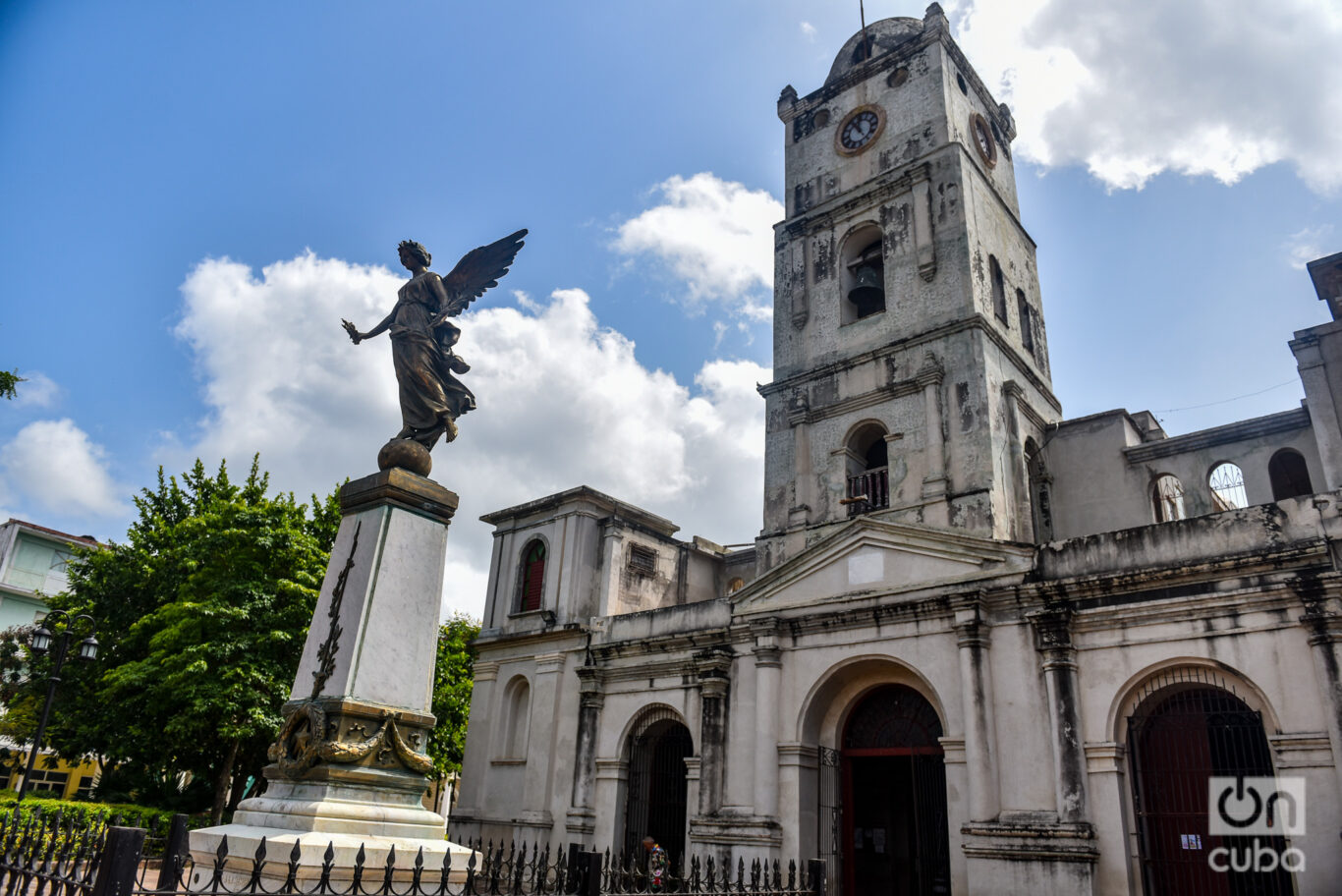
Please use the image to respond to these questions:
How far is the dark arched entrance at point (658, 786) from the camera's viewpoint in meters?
18.3

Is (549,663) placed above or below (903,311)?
below

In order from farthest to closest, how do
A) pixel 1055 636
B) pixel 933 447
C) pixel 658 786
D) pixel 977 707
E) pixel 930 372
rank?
pixel 658 786 → pixel 930 372 → pixel 933 447 → pixel 977 707 → pixel 1055 636

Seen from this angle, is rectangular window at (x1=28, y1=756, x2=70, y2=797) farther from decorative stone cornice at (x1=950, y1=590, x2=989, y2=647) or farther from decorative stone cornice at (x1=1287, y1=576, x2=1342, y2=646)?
decorative stone cornice at (x1=1287, y1=576, x2=1342, y2=646)

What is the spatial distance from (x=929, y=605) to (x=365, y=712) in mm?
10455

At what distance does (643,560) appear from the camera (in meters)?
22.8

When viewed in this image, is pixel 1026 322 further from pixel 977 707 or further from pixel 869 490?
pixel 977 707

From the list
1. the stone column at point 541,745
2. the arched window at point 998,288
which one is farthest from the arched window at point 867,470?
the stone column at point 541,745

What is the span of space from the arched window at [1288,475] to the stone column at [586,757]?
46.0 ft

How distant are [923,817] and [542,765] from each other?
8.33 m

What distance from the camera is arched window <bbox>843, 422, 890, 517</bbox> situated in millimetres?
18234

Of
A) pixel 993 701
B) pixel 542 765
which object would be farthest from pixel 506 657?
pixel 993 701

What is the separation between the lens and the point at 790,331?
2084 centimetres

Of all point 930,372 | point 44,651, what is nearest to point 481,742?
point 44,651

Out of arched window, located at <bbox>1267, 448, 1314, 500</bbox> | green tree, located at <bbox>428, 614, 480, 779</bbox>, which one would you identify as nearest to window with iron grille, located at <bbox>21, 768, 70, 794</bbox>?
green tree, located at <bbox>428, 614, 480, 779</bbox>
